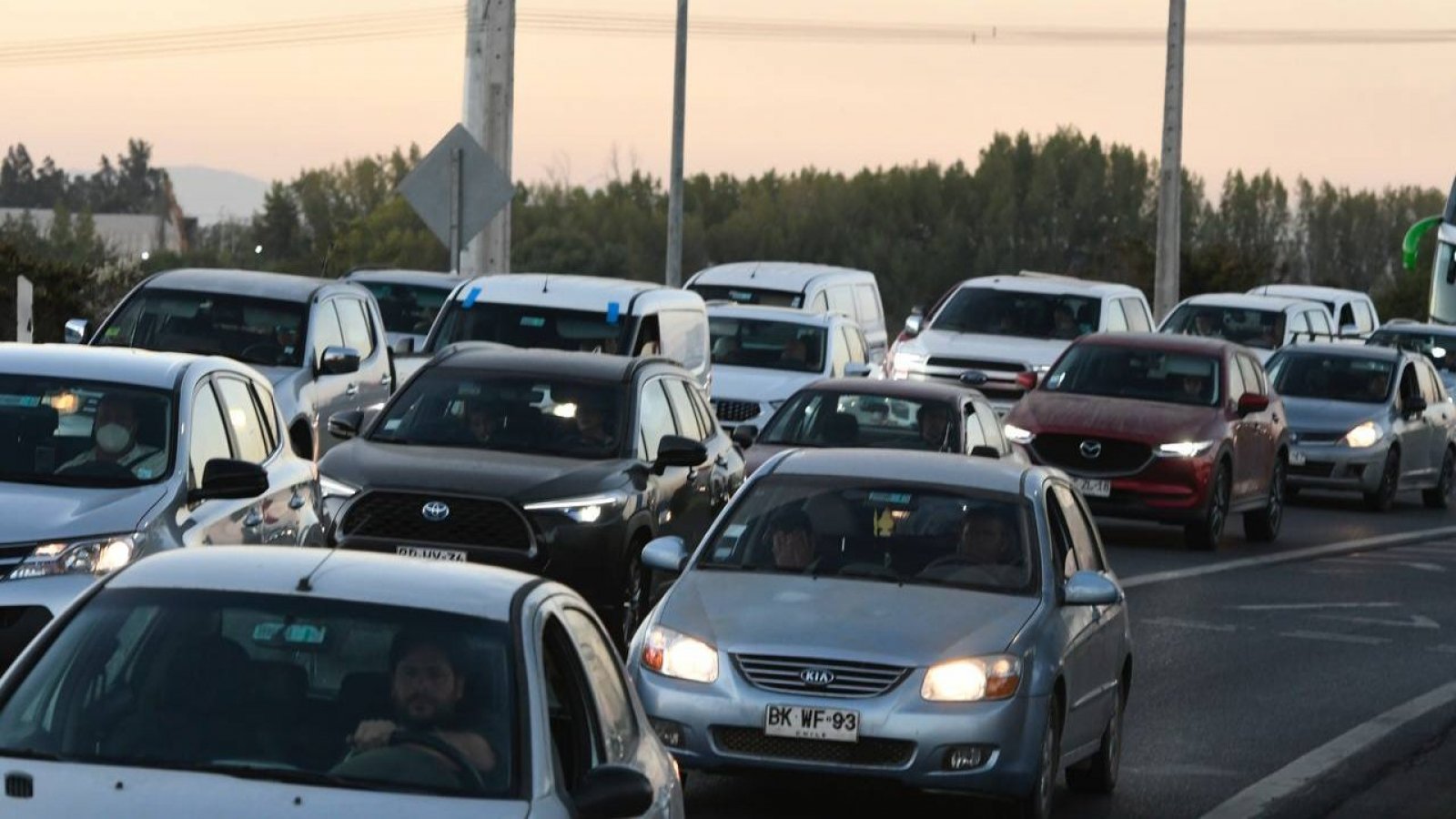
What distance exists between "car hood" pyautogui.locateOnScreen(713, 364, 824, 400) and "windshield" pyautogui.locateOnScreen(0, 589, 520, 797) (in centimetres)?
2308

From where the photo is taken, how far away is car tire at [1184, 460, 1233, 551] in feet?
84.4

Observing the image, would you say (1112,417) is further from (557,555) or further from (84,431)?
(84,431)

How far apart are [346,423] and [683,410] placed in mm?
2047

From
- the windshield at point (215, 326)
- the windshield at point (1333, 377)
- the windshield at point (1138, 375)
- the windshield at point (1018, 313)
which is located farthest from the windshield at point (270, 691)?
the windshield at point (1018, 313)

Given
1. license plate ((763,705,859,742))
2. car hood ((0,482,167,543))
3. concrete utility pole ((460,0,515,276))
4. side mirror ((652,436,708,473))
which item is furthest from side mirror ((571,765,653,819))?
concrete utility pole ((460,0,515,276))

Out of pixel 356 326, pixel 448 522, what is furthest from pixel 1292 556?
pixel 448 522

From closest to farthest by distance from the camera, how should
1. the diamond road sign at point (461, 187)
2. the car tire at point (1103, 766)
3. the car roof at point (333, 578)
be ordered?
the car roof at point (333, 578) < the car tire at point (1103, 766) < the diamond road sign at point (461, 187)

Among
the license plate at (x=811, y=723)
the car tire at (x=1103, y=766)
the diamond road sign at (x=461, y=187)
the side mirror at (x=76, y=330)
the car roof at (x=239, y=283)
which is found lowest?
the car tire at (x=1103, y=766)

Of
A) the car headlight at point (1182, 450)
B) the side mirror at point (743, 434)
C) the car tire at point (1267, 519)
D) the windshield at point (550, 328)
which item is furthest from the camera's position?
the car tire at point (1267, 519)

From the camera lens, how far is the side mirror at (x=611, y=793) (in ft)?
21.8

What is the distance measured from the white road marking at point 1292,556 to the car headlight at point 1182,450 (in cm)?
94

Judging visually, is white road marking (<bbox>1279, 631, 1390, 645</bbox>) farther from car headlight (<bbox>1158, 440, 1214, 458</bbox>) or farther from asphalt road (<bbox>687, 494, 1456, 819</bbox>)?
car headlight (<bbox>1158, 440, 1214, 458</bbox>)

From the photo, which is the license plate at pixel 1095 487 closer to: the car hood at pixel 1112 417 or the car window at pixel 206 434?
the car hood at pixel 1112 417

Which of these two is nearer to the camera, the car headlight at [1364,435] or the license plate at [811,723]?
the license plate at [811,723]
